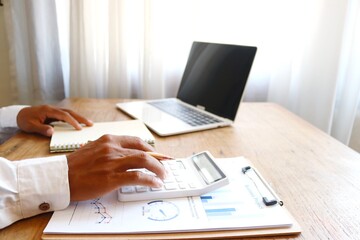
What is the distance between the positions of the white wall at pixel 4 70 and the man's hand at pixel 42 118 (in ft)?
2.60

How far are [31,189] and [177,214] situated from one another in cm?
24

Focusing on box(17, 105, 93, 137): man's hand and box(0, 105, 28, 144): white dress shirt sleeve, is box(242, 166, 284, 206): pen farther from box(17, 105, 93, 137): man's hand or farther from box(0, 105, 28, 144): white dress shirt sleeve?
box(0, 105, 28, 144): white dress shirt sleeve

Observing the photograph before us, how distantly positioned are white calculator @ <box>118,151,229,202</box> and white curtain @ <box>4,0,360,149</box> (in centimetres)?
90

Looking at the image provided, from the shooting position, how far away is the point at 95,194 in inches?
20.3

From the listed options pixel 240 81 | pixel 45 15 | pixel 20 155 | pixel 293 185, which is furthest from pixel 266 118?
pixel 45 15

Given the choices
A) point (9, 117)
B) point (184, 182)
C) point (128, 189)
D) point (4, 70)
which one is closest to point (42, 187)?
point (128, 189)

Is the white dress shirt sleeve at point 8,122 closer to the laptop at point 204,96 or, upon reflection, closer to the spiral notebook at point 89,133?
the spiral notebook at point 89,133

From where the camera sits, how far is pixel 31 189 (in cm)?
51

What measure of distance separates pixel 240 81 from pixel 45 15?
3.28ft

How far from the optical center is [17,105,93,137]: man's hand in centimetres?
85

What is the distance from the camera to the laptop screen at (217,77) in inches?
38.3

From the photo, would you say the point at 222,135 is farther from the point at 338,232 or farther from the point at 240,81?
the point at 338,232

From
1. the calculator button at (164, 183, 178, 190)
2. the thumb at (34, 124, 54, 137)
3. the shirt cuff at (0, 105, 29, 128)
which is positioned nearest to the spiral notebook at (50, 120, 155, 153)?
the thumb at (34, 124, 54, 137)

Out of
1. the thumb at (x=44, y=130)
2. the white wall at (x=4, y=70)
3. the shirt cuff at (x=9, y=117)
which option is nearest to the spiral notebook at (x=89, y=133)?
the thumb at (x=44, y=130)
